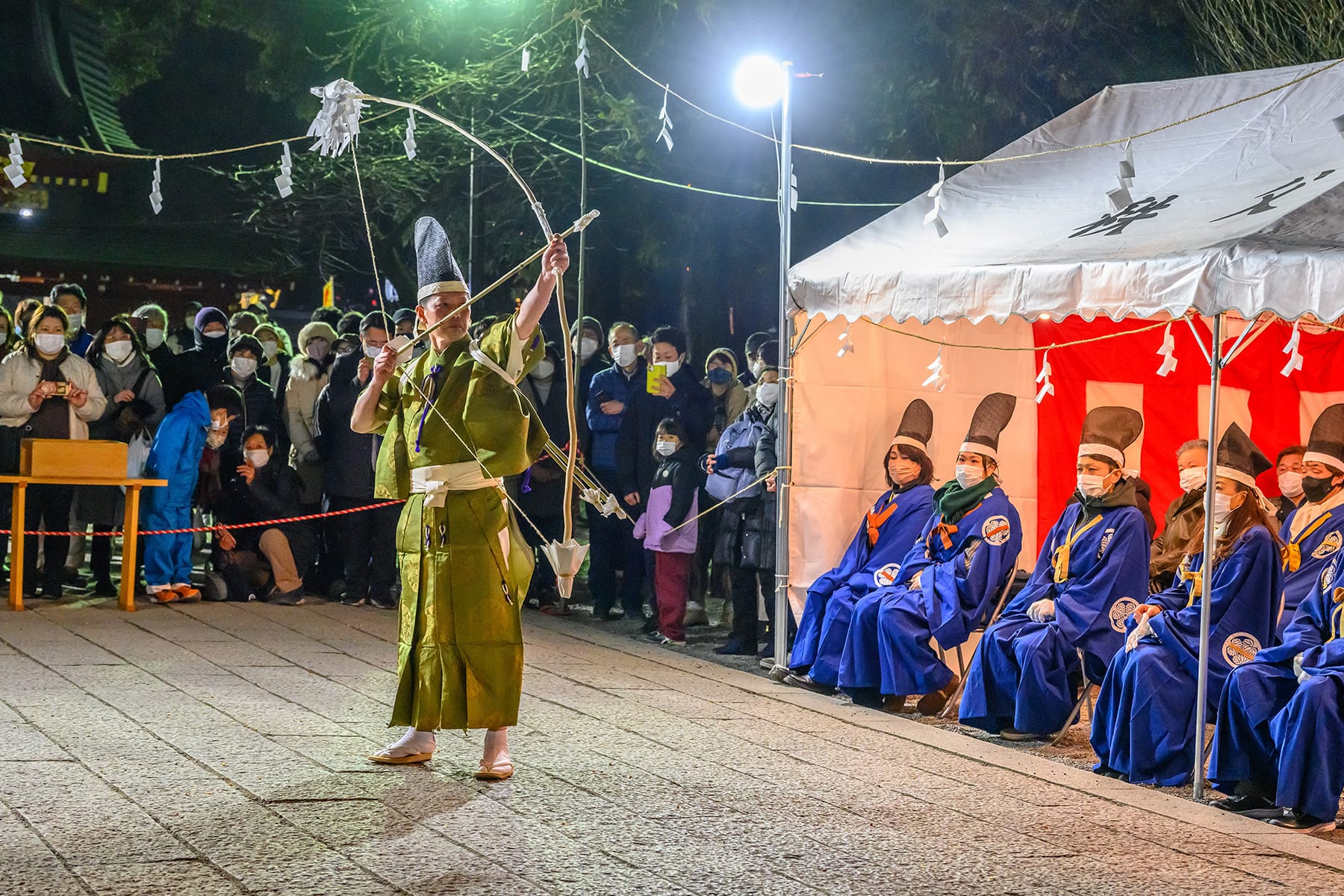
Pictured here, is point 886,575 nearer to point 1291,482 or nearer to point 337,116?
point 1291,482

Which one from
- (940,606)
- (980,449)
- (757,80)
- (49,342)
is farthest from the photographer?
(49,342)

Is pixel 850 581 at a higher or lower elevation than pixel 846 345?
lower

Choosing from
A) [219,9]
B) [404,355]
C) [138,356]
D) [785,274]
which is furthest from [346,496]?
[219,9]

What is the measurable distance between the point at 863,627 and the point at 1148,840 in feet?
8.40

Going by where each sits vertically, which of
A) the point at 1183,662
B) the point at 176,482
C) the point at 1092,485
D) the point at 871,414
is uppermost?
the point at 871,414

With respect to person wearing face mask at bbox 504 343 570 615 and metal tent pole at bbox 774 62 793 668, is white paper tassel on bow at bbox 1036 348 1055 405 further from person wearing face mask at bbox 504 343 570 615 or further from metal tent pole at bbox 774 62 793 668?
person wearing face mask at bbox 504 343 570 615

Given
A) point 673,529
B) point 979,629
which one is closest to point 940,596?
point 979,629

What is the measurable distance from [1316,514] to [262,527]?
672cm

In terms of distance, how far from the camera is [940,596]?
7.18 meters

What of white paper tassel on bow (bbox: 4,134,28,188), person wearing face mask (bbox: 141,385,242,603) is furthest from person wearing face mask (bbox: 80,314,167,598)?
white paper tassel on bow (bbox: 4,134,28,188)

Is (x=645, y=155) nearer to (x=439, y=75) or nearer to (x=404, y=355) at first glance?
(x=439, y=75)

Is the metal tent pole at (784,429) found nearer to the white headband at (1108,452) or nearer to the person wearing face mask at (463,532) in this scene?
the white headband at (1108,452)

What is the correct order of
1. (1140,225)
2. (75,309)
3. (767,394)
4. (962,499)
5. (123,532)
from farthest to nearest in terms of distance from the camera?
(75,309)
(123,532)
(767,394)
(962,499)
(1140,225)

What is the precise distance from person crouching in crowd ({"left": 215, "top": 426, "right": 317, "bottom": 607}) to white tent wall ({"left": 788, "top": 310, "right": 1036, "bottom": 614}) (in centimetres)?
377
